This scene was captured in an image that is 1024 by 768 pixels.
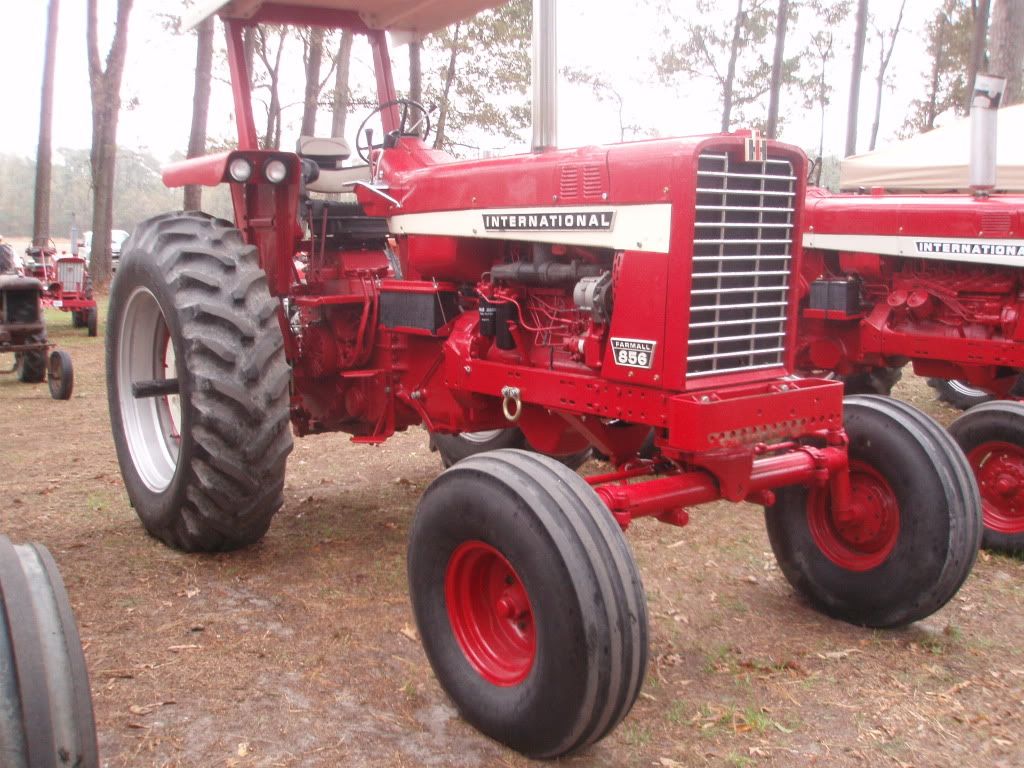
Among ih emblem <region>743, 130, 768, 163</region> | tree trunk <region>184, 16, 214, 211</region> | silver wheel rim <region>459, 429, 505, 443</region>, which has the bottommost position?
silver wheel rim <region>459, 429, 505, 443</region>

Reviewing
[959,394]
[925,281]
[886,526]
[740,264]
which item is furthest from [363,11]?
[959,394]

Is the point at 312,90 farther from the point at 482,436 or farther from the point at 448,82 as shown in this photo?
the point at 482,436

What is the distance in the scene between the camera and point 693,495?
10.5 ft

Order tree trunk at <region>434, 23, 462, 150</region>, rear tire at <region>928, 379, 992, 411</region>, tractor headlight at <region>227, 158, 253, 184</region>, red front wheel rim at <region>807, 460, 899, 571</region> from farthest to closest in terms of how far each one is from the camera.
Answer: tree trunk at <region>434, 23, 462, 150</region>
rear tire at <region>928, 379, 992, 411</region>
tractor headlight at <region>227, 158, 253, 184</region>
red front wheel rim at <region>807, 460, 899, 571</region>

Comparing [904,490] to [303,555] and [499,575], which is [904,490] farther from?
[303,555]

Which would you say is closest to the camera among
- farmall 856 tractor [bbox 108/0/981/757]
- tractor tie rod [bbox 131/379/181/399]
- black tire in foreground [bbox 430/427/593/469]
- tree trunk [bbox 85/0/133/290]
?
farmall 856 tractor [bbox 108/0/981/757]

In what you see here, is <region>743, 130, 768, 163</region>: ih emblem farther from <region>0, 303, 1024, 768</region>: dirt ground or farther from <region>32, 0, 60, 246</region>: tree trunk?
<region>32, 0, 60, 246</region>: tree trunk

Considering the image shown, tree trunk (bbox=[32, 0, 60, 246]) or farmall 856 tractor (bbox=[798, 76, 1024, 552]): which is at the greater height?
tree trunk (bbox=[32, 0, 60, 246])

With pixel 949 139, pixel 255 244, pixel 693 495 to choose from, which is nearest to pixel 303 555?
pixel 255 244

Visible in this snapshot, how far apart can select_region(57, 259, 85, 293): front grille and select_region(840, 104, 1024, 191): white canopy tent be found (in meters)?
9.74

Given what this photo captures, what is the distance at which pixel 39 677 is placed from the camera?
1.79 m

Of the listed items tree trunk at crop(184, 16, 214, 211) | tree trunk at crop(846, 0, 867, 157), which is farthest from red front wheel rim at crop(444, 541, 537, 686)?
tree trunk at crop(846, 0, 867, 157)

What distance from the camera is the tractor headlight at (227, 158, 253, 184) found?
14.4 feet

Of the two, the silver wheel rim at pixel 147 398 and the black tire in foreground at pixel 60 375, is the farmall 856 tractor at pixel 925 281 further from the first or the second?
the black tire in foreground at pixel 60 375
